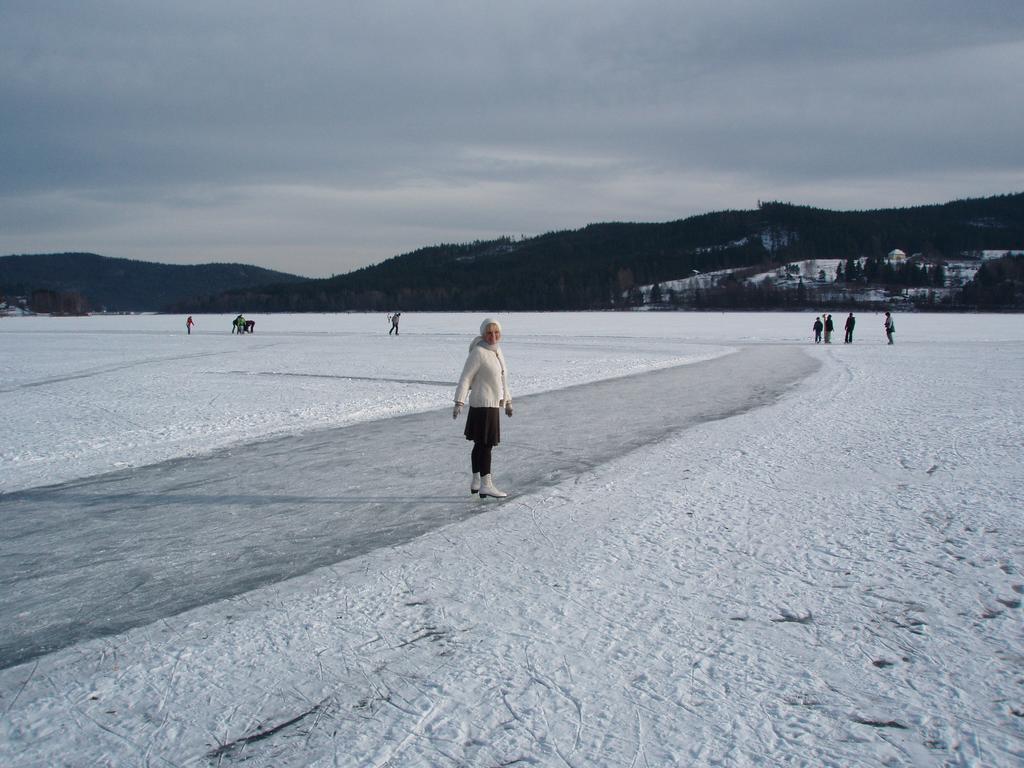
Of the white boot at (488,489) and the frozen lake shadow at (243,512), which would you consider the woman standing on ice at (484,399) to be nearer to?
the white boot at (488,489)

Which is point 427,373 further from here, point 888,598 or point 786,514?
point 888,598

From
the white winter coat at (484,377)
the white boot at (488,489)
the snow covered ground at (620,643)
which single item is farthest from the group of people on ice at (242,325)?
the white boot at (488,489)

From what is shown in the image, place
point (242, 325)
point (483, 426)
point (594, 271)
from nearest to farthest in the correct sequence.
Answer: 1. point (483, 426)
2. point (242, 325)
3. point (594, 271)

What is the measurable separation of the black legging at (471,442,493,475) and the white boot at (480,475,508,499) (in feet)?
0.21

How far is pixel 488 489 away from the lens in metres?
6.55

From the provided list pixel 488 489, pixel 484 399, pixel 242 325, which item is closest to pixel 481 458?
pixel 488 489

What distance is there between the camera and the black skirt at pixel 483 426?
6.51 m

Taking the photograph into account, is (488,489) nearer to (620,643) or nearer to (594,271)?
(620,643)

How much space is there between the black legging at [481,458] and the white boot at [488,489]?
0.06 metres

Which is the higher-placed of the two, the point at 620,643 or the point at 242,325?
the point at 242,325

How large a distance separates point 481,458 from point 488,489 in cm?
28

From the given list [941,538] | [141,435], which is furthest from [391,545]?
[141,435]

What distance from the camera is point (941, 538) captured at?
17.3ft

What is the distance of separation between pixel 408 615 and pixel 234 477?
4.16m
